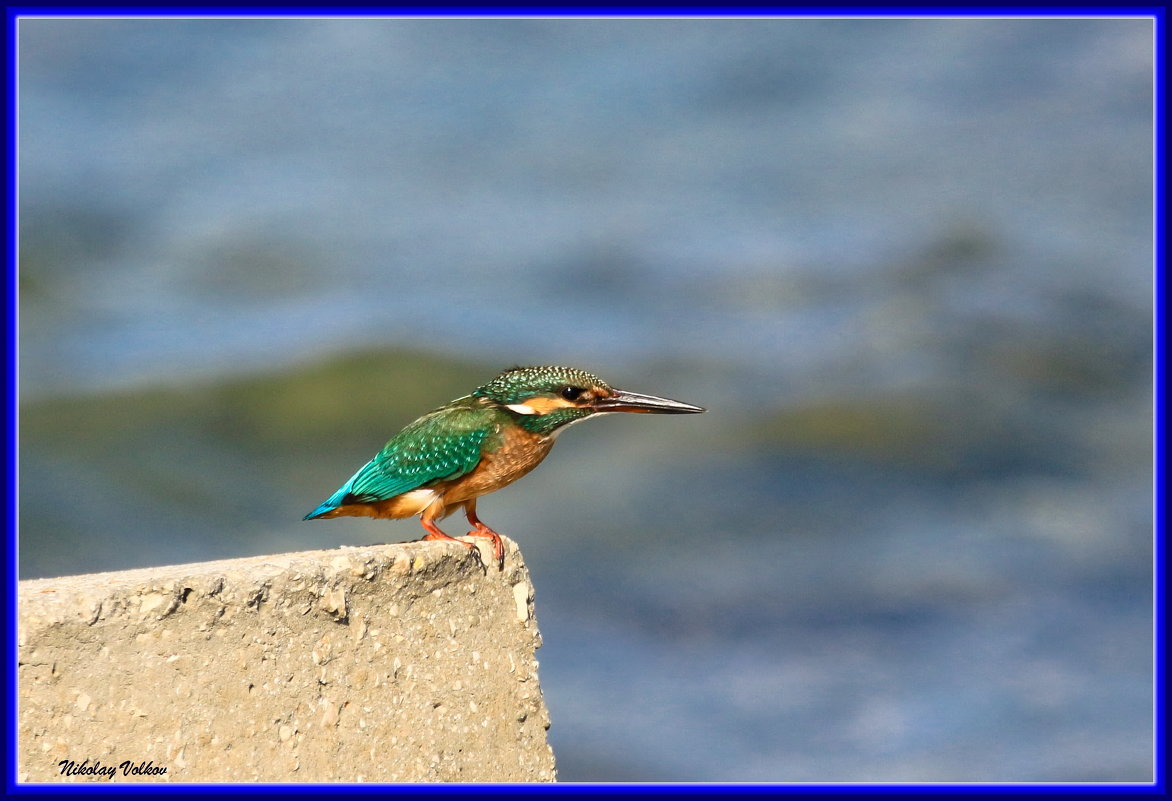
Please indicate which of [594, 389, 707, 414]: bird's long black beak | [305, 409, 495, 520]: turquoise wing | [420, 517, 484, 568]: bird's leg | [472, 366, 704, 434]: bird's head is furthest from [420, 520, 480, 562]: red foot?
[594, 389, 707, 414]: bird's long black beak

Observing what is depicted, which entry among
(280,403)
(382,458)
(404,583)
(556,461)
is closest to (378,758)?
(404,583)

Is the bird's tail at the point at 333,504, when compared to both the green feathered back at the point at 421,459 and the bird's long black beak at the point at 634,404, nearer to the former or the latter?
the green feathered back at the point at 421,459

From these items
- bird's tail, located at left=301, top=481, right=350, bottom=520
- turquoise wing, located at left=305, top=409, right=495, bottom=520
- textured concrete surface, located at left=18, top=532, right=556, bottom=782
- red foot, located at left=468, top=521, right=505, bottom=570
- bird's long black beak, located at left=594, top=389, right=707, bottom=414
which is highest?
bird's long black beak, located at left=594, top=389, right=707, bottom=414

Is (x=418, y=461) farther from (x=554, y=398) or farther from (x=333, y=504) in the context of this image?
(x=554, y=398)

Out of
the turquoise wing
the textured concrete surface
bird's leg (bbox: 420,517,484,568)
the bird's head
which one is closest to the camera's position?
the textured concrete surface

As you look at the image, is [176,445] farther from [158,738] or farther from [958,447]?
[158,738]

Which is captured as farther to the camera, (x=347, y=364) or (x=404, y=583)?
A: (x=347, y=364)

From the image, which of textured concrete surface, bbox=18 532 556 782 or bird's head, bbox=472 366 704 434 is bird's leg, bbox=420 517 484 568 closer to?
textured concrete surface, bbox=18 532 556 782
